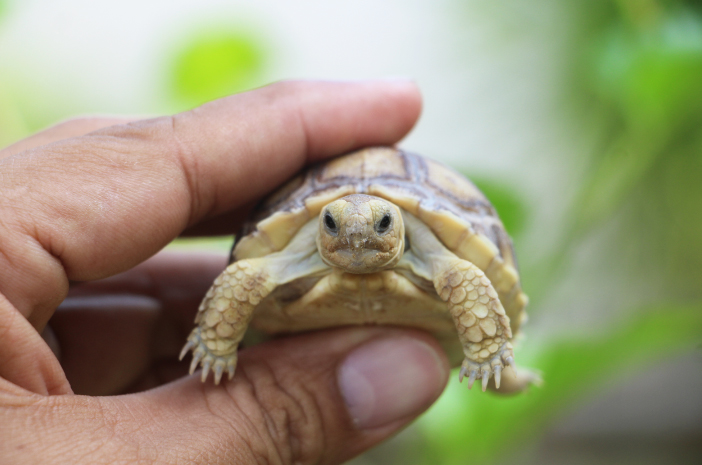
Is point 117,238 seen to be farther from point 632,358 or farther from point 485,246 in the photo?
point 632,358

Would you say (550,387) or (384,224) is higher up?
(384,224)

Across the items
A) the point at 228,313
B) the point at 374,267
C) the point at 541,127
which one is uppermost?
the point at 541,127

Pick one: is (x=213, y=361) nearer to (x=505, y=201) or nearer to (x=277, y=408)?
(x=277, y=408)

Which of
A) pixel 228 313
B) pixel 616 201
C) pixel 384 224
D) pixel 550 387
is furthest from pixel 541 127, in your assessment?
pixel 228 313

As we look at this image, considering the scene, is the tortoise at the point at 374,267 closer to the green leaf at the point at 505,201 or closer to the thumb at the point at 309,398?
the thumb at the point at 309,398

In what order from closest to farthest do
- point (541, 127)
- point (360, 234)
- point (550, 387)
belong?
1. point (360, 234)
2. point (550, 387)
3. point (541, 127)

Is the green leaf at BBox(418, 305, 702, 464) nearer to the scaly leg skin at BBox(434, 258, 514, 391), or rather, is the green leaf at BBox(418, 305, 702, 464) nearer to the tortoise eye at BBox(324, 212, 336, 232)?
the scaly leg skin at BBox(434, 258, 514, 391)

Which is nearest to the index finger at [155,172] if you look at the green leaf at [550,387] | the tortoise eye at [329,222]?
the tortoise eye at [329,222]

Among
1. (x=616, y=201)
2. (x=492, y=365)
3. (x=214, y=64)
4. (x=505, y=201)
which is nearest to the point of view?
(x=492, y=365)
